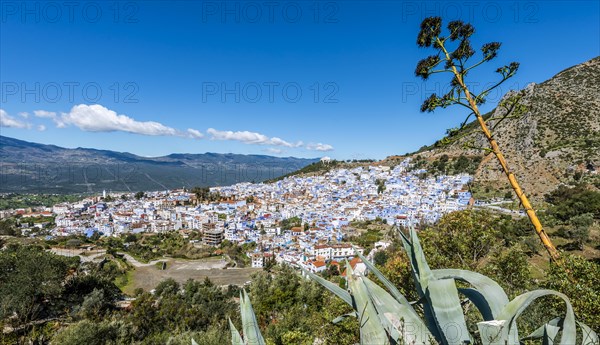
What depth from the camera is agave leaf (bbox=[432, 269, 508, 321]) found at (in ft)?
5.32

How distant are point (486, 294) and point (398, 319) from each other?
1.63 feet

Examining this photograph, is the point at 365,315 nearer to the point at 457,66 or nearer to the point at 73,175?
the point at 457,66

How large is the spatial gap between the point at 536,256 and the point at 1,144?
776 feet

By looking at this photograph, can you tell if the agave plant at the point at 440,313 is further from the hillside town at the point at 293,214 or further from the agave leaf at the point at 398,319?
the hillside town at the point at 293,214

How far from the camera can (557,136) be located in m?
35.9

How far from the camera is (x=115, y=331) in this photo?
37.8 ft

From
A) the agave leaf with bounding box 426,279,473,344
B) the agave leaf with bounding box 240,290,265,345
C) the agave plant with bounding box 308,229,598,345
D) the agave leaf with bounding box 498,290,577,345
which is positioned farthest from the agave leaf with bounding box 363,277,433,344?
the agave leaf with bounding box 240,290,265,345

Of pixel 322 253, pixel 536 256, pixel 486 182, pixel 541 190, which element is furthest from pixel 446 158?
pixel 536 256

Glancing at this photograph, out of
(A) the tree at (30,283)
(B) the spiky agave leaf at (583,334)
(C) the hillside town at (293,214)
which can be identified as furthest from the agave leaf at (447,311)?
(C) the hillside town at (293,214)

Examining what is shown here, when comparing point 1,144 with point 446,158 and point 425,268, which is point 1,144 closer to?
point 446,158

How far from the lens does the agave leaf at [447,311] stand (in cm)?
159

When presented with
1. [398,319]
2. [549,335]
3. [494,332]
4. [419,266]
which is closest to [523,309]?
[494,332]

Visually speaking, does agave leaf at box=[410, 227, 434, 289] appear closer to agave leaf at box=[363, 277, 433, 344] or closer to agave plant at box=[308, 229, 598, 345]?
agave plant at box=[308, 229, 598, 345]

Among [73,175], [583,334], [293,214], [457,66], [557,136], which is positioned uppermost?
[557,136]
